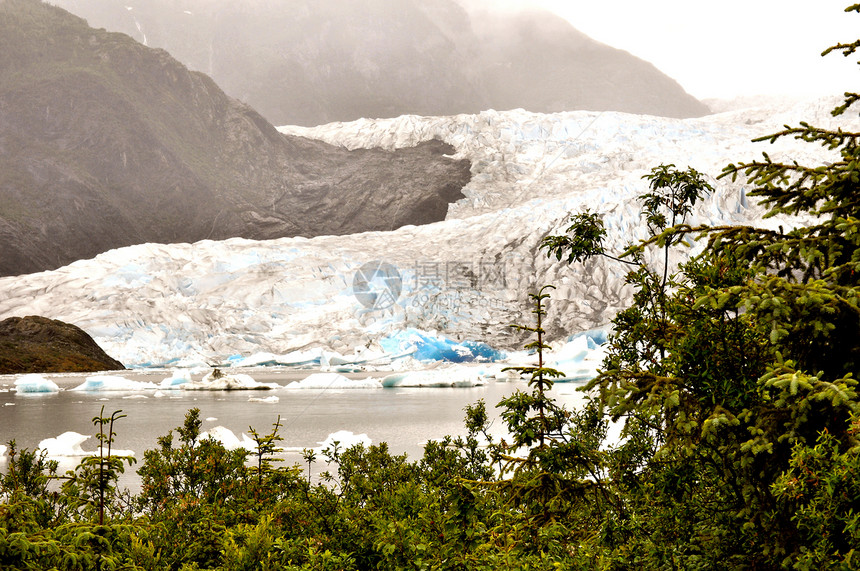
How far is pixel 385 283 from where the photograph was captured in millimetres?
55562

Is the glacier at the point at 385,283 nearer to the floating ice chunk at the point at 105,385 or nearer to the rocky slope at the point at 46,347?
the rocky slope at the point at 46,347

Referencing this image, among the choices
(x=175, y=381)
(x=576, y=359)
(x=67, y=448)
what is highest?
(x=576, y=359)

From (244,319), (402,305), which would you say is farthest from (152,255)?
(402,305)

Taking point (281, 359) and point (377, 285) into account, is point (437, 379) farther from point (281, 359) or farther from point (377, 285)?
point (377, 285)

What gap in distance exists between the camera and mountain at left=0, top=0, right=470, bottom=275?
3406 inches

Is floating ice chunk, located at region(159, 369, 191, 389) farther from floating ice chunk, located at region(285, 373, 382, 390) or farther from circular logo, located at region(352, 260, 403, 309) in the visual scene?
circular logo, located at region(352, 260, 403, 309)

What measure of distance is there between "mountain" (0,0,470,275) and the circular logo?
92.7ft

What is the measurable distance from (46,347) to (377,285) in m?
28.4

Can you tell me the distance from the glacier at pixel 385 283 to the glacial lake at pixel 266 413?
1298cm

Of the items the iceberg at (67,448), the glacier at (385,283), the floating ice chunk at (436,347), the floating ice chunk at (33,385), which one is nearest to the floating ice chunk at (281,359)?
the glacier at (385,283)

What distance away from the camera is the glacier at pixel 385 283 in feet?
159

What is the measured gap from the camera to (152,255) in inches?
2285

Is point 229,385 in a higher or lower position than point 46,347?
lower
